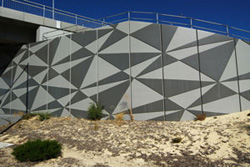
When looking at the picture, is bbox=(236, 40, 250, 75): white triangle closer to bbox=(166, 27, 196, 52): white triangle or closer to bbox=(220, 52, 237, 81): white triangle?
bbox=(220, 52, 237, 81): white triangle

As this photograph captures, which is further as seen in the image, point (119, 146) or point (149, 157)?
point (119, 146)

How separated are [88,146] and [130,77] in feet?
17.5

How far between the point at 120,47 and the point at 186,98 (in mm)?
5229

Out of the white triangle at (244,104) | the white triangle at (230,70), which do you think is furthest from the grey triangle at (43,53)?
the white triangle at (244,104)

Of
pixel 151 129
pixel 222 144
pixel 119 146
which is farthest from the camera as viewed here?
pixel 151 129

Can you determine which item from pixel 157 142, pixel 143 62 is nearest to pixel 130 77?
pixel 143 62

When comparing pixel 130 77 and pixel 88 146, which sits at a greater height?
pixel 130 77

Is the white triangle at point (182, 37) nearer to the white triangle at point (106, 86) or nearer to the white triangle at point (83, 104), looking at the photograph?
the white triangle at point (106, 86)

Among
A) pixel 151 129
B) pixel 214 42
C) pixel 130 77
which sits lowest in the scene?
pixel 151 129

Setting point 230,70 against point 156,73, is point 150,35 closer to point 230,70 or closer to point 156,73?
point 156,73

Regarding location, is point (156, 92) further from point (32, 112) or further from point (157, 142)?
point (32, 112)

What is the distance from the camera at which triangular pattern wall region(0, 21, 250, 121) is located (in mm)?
10703

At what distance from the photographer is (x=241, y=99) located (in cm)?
1070

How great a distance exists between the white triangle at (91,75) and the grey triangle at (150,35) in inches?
130
